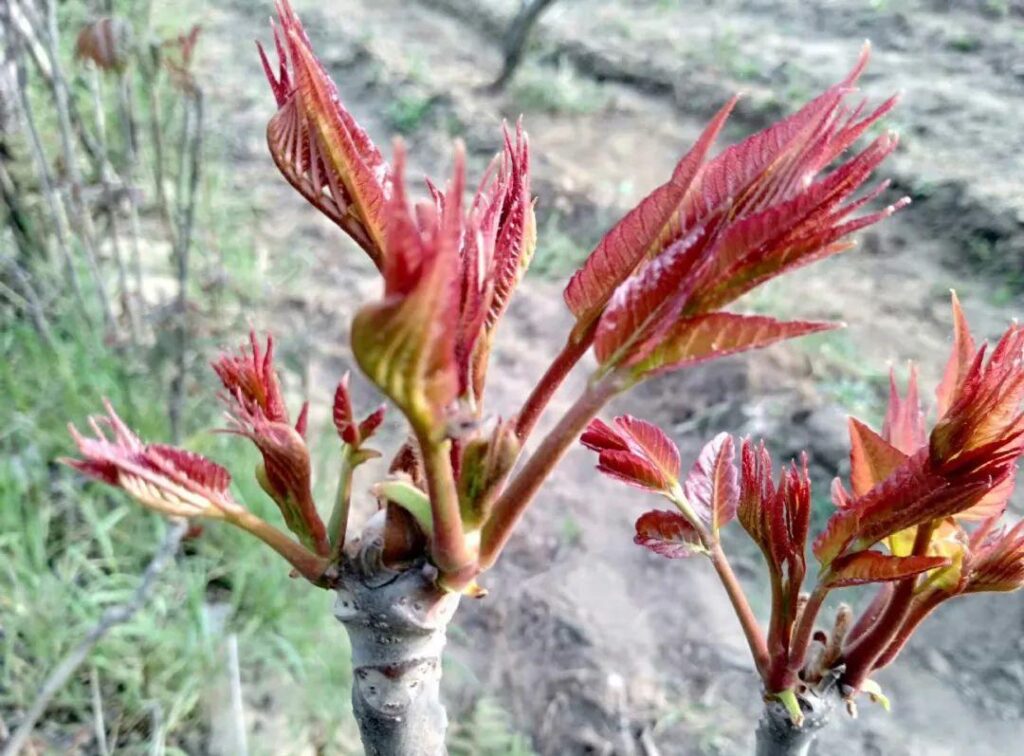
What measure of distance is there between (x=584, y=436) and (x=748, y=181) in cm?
24

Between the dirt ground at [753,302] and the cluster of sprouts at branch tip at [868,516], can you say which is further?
the dirt ground at [753,302]

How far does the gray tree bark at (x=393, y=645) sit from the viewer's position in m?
0.47

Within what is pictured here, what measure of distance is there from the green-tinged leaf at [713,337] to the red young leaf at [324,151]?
18 cm

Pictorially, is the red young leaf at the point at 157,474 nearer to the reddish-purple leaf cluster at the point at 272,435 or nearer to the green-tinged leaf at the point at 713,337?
the reddish-purple leaf cluster at the point at 272,435

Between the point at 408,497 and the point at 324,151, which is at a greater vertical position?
the point at 324,151

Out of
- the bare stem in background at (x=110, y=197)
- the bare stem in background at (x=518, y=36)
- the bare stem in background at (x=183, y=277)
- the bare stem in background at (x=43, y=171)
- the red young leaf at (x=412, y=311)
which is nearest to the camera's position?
the red young leaf at (x=412, y=311)

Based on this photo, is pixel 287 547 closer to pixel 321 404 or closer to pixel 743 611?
pixel 743 611

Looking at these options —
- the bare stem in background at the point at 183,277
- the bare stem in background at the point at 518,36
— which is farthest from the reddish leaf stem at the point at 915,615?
the bare stem in background at the point at 518,36

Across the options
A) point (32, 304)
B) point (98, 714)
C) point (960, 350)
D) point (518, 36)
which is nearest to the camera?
point (960, 350)

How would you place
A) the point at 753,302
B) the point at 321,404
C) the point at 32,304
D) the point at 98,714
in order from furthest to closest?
the point at 753,302 → the point at 321,404 → the point at 32,304 → the point at 98,714

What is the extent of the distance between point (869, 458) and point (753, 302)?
3.01 metres

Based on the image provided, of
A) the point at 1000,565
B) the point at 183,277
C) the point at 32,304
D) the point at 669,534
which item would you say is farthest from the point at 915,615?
the point at 32,304

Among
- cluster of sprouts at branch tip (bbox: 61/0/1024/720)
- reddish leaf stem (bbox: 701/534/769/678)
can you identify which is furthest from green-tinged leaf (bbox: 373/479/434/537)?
reddish leaf stem (bbox: 701/534/769/678)

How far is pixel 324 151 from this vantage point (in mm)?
454
